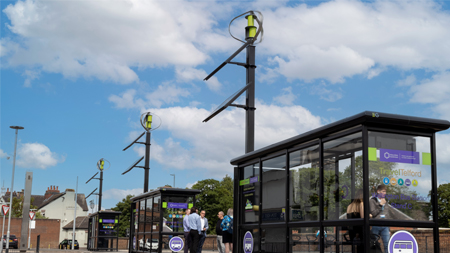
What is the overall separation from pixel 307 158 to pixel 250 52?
16.3 feet

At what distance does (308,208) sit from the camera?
31.1 ft

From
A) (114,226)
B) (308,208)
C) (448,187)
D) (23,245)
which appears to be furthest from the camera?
(448,187)

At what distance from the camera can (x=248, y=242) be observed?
11.9m

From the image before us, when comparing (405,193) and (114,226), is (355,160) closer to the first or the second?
(405,193)

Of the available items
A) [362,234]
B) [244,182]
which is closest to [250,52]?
[244,182]

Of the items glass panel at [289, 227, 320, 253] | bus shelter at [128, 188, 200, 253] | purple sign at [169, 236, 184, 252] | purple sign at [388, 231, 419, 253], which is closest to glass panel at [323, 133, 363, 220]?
glass panel at [289, 227, 320, 253]

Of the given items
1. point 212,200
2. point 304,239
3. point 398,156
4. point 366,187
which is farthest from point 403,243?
point 212,200

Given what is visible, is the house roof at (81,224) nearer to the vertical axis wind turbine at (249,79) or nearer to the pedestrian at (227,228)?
the pedestrian at (227,228)

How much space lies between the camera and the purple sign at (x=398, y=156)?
8344mm

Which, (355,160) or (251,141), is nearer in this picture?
(355,160)

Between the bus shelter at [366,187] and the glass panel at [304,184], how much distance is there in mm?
18

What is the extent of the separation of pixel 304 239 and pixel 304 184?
1022mm

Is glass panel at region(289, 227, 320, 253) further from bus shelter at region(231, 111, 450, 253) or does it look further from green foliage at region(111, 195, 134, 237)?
green foliage at region(111, 195, 134, 237)

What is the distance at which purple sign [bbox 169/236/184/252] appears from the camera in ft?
64.1
